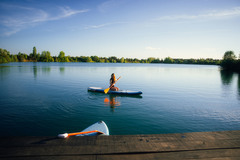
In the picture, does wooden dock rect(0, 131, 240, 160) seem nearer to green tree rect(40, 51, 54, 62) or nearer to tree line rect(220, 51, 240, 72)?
tree line rect(220, 51, 240, 72)

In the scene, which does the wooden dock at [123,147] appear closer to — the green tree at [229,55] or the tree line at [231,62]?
the tree line at [231,62]

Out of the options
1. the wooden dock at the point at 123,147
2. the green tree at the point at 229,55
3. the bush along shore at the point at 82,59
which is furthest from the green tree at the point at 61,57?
the wooden dock at the point at 123,147

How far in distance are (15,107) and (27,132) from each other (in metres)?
4.19

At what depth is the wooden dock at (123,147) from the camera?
2.36m

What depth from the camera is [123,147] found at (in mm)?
2557

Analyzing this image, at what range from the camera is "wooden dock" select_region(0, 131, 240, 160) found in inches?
93.0

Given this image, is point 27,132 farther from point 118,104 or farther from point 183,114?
point 183,114

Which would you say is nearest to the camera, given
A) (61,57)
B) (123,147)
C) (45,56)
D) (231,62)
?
(123,147)

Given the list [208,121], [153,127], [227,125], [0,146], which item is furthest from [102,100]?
[0,146]

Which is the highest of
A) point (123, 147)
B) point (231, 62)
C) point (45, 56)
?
point (45, 56)

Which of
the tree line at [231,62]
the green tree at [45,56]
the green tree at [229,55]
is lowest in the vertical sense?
the tree line at [231,62]

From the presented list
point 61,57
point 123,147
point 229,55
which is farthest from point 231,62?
point 61,57

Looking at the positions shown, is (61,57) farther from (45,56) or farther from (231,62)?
(231,62)

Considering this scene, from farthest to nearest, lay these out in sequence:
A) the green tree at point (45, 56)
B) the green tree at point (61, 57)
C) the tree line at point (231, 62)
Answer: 1. the green tree at point (61, 57)
2. the green tree at point (45, 56)
3. the tree line at point (231, 62)
